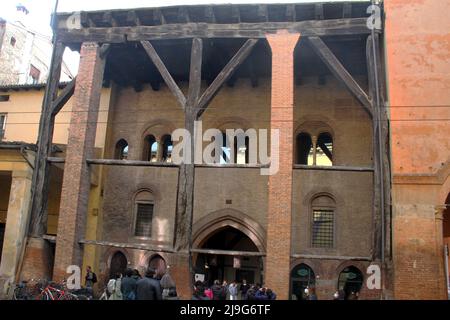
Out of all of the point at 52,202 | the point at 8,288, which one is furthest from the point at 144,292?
the point at 52,202

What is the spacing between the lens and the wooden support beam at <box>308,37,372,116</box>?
48.2 ft

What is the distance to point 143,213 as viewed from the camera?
1906 centimetres

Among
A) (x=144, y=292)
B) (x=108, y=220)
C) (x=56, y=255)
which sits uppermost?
(x=108, y=220)

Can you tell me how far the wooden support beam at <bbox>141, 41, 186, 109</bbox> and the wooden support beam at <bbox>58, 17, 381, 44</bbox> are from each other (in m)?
0.38

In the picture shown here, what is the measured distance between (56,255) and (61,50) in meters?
6.83

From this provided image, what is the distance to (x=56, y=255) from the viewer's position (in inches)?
601

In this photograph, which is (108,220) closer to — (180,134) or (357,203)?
(180,134)

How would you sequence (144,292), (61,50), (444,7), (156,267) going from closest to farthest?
1. (144,292)
2. (444,7)
3. (61,50)
4. (156,267)

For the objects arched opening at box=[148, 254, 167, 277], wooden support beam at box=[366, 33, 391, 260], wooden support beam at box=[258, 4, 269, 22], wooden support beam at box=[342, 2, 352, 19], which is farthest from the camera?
arched opening at box=[148, 254, 167, 277]

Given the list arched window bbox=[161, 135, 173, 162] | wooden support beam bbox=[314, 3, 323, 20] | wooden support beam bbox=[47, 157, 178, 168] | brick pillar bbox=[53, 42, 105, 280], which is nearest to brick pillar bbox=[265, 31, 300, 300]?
wooden support beam bbox=[314, 3, 323, 20]

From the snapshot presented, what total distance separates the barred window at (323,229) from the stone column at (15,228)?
31.2ft

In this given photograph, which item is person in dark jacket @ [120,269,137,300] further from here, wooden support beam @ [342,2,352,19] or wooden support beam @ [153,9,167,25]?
wooden support beam @ [342,2,352,19]

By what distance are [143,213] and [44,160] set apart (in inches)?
171

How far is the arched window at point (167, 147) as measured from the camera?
1970 cm
